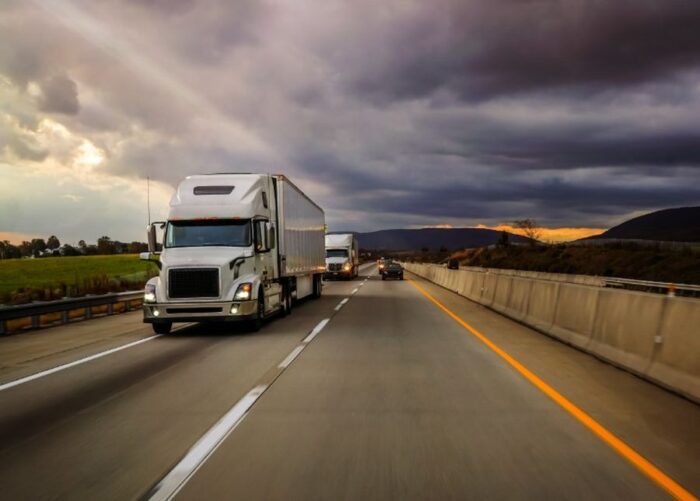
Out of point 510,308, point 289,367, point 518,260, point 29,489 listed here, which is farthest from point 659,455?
point 518,260

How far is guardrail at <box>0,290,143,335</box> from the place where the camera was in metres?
Answer: 15.7

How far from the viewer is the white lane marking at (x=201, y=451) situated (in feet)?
15.0

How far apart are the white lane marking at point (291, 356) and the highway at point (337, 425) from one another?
53mm

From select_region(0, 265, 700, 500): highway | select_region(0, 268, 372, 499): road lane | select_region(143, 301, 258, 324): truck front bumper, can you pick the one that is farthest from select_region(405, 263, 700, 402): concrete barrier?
select_region(143, 301, 258, 324): truck front bumper

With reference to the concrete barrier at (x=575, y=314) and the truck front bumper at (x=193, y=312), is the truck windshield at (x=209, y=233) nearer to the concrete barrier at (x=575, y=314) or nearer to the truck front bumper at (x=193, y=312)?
the truck front bumper at (x=193, y=312)

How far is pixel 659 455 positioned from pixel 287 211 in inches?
601

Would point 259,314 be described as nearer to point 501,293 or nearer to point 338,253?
point 501,293

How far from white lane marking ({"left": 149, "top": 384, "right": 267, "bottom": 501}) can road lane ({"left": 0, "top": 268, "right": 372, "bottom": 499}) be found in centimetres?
10

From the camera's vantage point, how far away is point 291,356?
11016 millimetres

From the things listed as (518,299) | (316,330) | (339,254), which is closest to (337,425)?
(316,330)

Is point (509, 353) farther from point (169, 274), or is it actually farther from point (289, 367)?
point (169, 274)

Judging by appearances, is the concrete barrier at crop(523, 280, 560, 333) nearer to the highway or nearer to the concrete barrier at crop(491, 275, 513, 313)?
the highway

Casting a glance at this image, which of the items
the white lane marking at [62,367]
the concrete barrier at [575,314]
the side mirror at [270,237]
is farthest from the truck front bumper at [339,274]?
the white lane marking at [62,367]

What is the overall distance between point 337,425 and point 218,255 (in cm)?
899
